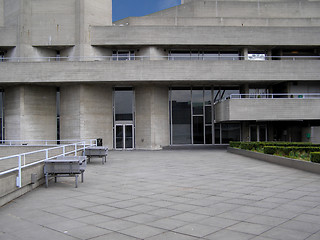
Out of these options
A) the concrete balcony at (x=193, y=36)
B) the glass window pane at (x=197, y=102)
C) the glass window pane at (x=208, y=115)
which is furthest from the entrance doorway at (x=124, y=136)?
the concrete balcony at (x=193, y=36)

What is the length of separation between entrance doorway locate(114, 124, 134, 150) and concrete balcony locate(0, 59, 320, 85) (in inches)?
198

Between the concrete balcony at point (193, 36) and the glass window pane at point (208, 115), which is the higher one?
the concrete balcony at point (193, 36)

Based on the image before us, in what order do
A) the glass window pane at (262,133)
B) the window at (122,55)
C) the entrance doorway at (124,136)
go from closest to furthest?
the entrance doorway at (124,136) < the window at (122,55) < the glass window pane at (262,133)

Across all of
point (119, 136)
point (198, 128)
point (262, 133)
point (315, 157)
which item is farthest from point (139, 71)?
point (315, 157)

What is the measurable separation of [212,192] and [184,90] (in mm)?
24342

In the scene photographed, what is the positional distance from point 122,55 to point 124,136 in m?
7.98

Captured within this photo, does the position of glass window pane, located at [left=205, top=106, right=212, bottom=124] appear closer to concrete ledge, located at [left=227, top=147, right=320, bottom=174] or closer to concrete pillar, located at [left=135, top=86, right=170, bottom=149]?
concrete pillar, located at [left=135, top=86, right=170, bottom=149]

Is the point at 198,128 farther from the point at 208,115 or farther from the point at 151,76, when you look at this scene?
the point at 151,76

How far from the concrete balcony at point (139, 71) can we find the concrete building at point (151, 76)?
88 mm

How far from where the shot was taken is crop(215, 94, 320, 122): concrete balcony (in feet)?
92.8

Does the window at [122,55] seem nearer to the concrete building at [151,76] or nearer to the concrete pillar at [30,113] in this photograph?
the concrete building at [151,76]

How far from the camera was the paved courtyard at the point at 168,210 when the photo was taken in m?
5.60

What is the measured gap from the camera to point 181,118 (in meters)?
32.8

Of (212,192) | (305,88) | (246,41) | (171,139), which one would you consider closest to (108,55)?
(171,139)
